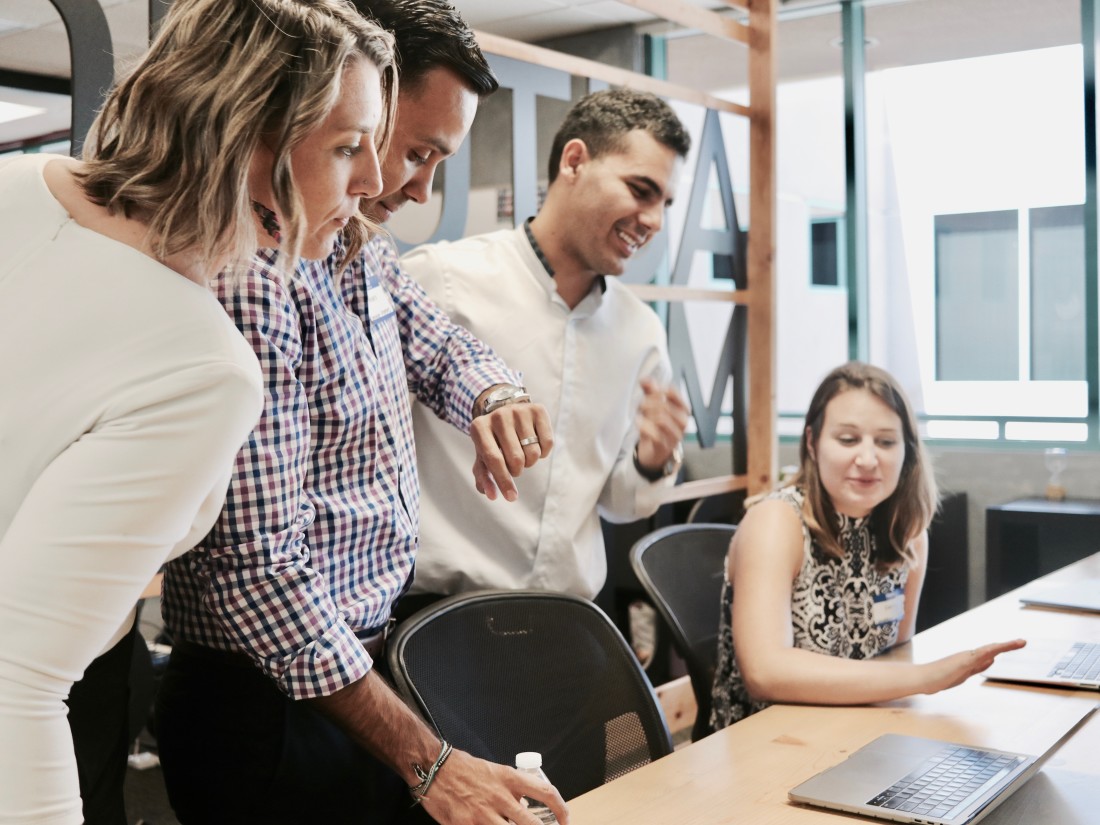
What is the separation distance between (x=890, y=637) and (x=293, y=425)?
1.36 metres

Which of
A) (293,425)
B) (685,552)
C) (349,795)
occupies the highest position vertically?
(293,425)

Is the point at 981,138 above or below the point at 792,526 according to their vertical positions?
above

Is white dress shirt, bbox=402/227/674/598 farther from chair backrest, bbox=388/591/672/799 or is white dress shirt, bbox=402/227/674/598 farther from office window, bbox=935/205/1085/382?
office window, bbox=935/205/1085/382

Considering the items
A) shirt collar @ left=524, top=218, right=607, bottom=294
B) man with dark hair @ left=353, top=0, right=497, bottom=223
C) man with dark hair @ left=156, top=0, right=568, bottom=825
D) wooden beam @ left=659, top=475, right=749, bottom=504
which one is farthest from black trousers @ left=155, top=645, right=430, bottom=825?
wooden beam @ left=659, top=475, right=749, bottom=504

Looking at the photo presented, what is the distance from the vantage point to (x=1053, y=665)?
1.91 metres

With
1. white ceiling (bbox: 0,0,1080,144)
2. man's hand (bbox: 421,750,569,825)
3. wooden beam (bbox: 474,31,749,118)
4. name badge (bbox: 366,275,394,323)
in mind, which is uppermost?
white ceiling (bbox: 0,0,1080,144)

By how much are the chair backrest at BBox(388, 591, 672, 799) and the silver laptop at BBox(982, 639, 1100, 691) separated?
2.02ft

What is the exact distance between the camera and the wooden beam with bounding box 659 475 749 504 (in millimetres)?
3740

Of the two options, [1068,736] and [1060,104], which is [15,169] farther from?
[1060,104]

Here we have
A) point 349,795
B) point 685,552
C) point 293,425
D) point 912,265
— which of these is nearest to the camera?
point 293,425

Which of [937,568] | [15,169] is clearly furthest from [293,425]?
[937,568]

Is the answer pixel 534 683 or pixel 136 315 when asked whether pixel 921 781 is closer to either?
pixel 534 683

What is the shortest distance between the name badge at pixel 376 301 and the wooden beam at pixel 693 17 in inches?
78.9

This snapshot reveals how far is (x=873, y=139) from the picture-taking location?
5477 millimetres
